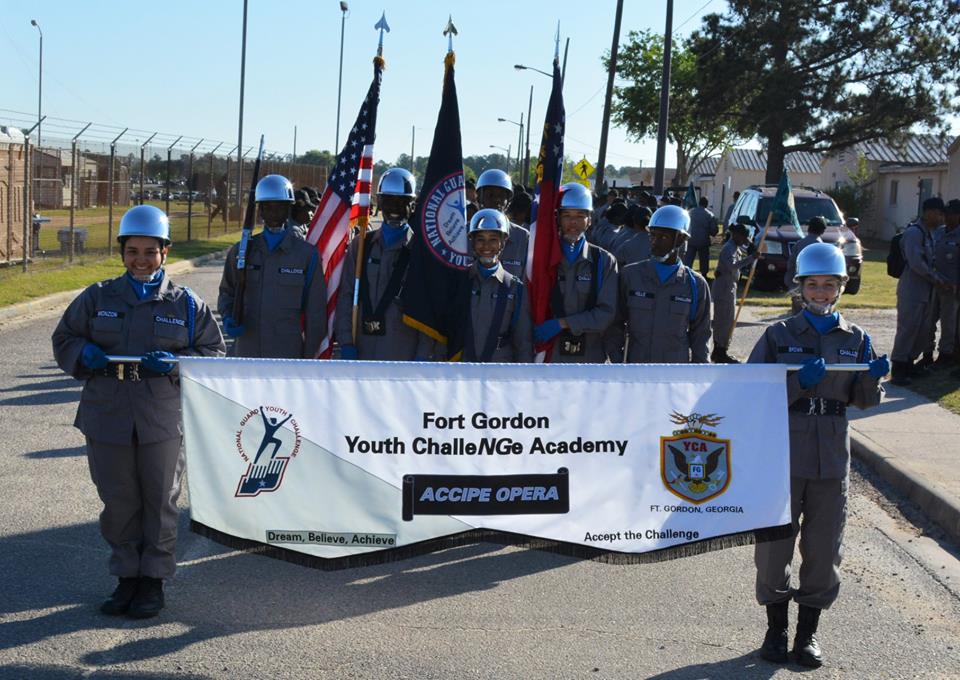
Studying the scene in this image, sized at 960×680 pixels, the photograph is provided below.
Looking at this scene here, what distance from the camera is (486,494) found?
219 inches

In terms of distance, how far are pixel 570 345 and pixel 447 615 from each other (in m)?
2.39

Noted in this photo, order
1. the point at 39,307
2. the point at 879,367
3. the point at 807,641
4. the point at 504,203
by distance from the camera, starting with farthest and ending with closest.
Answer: the point at 39,307
the point at 504,203
the point at 807,641
the point at 879,367

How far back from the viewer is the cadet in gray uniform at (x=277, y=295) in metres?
8.05

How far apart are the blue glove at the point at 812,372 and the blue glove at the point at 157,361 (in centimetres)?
294

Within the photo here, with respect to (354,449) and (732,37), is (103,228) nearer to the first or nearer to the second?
(732,37)

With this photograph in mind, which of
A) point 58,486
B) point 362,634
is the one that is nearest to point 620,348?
point 362,634

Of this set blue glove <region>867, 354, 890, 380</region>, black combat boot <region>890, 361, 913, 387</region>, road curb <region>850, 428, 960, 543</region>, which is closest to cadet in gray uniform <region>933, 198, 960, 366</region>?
black combat boot <region>890, 361, 913, 387</region>

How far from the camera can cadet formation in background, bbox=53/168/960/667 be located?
18.8 ft

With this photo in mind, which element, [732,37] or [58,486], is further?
[732,37]

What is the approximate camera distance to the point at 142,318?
19.4 ft

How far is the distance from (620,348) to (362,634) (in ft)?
Result: 10.8

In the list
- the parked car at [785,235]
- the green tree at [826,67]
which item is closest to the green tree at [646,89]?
the green tree at [826,67]

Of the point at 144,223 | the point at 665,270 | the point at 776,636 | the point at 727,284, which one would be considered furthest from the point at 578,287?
the point at 727,284

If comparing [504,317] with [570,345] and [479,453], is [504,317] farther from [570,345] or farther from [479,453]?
[479,453]
